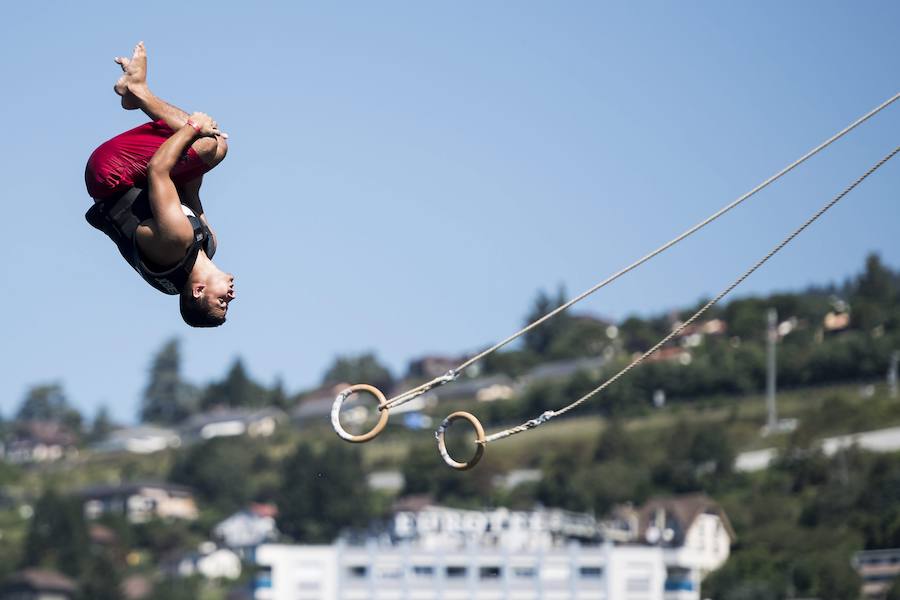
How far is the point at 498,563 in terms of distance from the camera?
6176 inches

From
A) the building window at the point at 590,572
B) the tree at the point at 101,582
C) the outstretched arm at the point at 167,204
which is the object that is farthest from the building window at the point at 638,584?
the outstretched arm at the point at 167,204

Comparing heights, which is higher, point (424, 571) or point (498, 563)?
point (498, 563)

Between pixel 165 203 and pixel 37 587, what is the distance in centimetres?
16570

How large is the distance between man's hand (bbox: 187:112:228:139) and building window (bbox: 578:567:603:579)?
140 meters

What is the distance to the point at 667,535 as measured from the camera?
161m

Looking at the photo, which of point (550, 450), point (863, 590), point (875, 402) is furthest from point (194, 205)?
point (550, 450)

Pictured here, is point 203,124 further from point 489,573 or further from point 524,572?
point 489,573

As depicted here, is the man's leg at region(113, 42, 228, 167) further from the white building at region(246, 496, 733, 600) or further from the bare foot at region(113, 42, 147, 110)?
the white building at region(246, 496, 733, 600)

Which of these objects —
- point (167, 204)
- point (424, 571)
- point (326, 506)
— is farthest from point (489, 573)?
point (167, 204)

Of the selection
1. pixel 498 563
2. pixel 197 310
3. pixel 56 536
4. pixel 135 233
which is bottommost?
pixel 197 310

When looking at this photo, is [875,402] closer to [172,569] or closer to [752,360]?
[752,360]

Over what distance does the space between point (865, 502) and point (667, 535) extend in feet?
56.5

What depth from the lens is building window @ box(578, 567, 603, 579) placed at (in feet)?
505

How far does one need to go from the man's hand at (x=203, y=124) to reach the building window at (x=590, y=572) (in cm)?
13955
